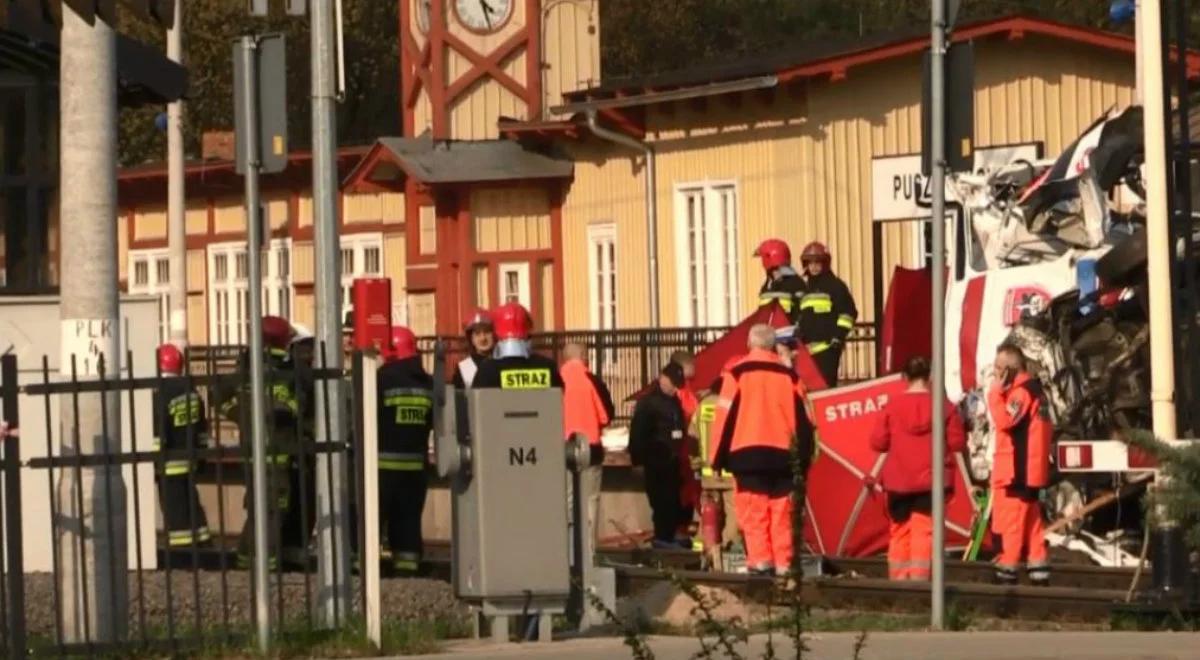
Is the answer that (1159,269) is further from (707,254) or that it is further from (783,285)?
(707,254)

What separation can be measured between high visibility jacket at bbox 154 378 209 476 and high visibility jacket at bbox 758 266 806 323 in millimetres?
7647

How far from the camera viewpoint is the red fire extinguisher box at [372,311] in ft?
63.0

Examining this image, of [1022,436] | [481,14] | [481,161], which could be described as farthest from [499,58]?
[1022,436]

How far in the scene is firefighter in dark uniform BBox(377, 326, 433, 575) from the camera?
1955 centimetres

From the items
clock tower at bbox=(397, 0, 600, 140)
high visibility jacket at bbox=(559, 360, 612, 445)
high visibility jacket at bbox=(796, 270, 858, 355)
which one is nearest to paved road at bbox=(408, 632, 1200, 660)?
high visibility jacket at bbox=(559, 360, 612, 445)

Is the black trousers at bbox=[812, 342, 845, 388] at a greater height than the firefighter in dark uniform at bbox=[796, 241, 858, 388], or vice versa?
the firefighter in dark uniform at bbox=[796, 241, 858, 388]

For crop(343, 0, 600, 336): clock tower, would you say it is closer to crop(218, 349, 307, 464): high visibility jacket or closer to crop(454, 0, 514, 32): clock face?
crop(454, 0, 514, 32): clock face

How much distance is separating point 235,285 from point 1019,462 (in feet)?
107

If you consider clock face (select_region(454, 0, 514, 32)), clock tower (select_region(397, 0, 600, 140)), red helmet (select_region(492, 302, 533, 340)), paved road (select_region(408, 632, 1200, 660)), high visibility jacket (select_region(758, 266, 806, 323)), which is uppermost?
clock face (select_region(454, 0, 514, 32))

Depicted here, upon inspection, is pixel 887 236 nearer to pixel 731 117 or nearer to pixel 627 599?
pixel 731 117

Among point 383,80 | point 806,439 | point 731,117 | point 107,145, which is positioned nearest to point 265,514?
point 107,145

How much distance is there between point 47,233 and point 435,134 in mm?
25407

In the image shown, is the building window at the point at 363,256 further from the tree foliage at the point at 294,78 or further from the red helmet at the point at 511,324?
the red helmet at the point at 511,324

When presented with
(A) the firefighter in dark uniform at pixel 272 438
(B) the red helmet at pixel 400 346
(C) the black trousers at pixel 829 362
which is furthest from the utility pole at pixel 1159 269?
(C) the black trousers at pixel 829 362
